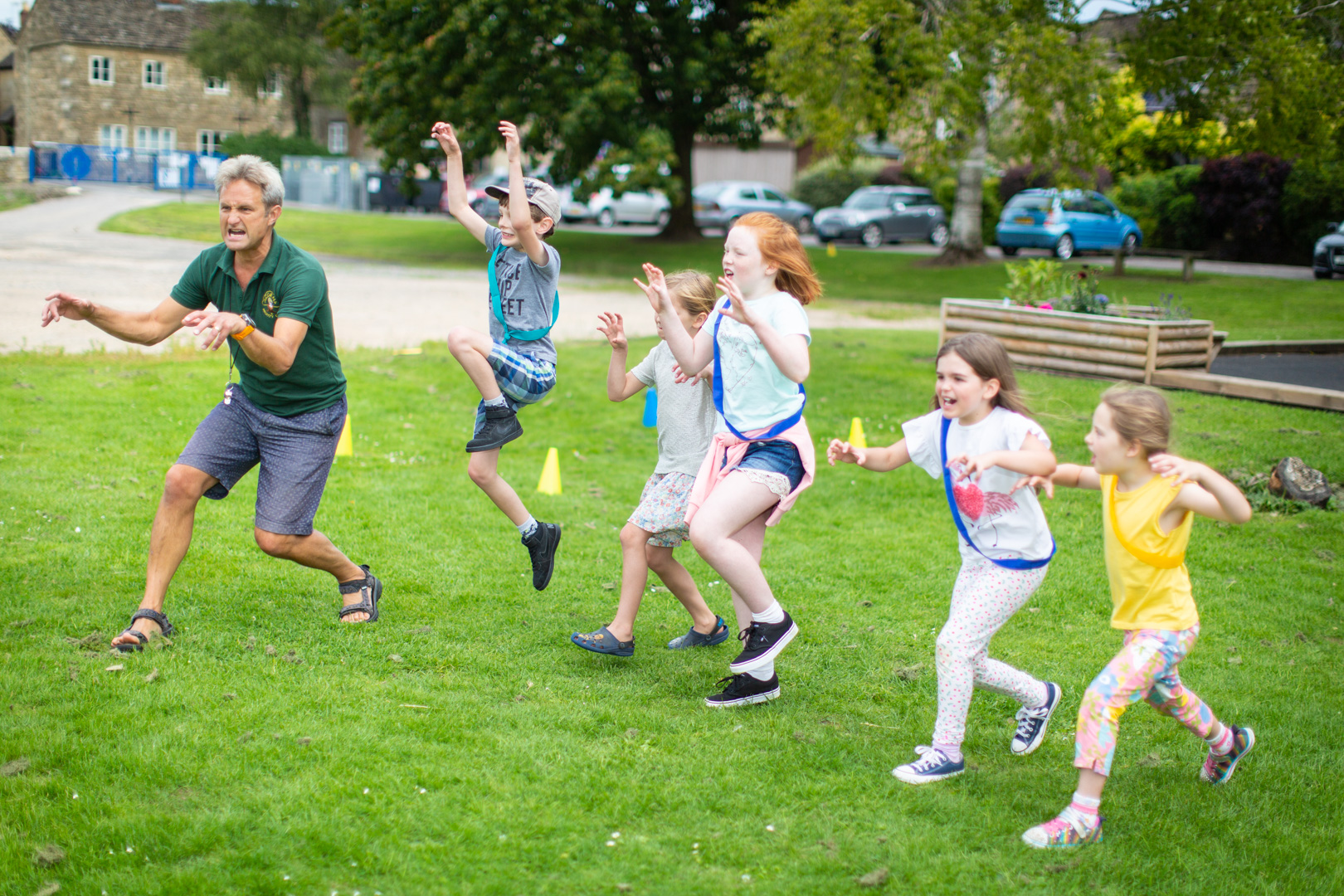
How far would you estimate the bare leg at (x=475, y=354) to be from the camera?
4953 millimetres

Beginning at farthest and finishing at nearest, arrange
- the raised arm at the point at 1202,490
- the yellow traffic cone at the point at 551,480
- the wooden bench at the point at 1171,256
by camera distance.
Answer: the wooden bench at the point at 1171,256 < the yellow traffic cone at the point at 551,480 < the raised arm at the point at 1202,490

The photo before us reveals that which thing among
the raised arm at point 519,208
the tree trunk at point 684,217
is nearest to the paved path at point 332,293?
the tree trunk at point 684,217

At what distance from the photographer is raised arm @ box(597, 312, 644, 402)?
4598 mm

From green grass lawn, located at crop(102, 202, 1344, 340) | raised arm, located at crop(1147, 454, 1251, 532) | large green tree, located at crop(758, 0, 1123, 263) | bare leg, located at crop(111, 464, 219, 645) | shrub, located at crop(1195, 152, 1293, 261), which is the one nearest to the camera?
raised arm, located at crop(1147, 454, 1251, 532)

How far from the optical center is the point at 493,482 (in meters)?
5.22

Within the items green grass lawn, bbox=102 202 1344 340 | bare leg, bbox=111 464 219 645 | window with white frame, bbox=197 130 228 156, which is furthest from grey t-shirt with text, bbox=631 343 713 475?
window with white frame, bbox=197 130 228 156

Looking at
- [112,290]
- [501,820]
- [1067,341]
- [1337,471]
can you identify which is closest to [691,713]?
[501,820]

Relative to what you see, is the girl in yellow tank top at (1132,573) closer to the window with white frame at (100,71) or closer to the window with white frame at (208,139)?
the window with white frame at (208,139)

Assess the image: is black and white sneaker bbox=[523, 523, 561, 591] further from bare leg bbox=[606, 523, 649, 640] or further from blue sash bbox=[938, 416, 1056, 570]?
blue sash bbox=[938, 416, 1056, 570]

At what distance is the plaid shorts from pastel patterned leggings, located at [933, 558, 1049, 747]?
2130 mm

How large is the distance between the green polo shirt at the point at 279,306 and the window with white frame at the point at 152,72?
63929 millimetres

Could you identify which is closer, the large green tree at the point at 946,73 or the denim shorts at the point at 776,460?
the denim shorts at the point at 776,460

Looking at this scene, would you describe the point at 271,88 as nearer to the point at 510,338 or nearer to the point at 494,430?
the point at 510,338

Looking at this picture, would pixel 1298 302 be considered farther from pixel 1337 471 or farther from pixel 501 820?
pixel 501 820
